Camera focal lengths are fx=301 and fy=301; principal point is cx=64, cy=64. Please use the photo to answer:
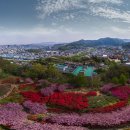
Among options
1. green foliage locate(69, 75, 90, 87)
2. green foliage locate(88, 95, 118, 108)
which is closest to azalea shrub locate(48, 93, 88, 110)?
green foliage locate(88, 95, 118, 108)

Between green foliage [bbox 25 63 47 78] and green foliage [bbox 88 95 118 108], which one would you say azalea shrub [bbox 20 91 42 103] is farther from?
green foliage [bbox 25 63 47 78]

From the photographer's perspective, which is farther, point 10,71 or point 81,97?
point 10,71

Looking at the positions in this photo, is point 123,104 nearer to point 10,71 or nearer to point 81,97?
point 81,97

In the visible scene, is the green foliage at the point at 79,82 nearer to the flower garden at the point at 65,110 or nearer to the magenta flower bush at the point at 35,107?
the flower garden at the point at 65,110

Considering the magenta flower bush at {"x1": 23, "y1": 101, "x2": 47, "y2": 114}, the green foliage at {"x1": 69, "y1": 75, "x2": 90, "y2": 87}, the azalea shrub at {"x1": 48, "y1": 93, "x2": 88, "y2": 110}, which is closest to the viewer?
the magenta flower bush at {"x1": 23, "y1": 101, "x2": 47, "y2": 114}

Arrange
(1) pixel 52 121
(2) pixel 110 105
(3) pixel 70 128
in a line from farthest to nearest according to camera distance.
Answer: (2) pixel 110 105 < (1) pixel 52 121 < (3) pixel 70 128

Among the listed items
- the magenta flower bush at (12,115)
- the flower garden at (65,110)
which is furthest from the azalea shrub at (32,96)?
the magenta flower bush at (12,115)


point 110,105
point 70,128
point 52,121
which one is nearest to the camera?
point 70,128

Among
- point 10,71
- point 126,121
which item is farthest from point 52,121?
point 10,71
